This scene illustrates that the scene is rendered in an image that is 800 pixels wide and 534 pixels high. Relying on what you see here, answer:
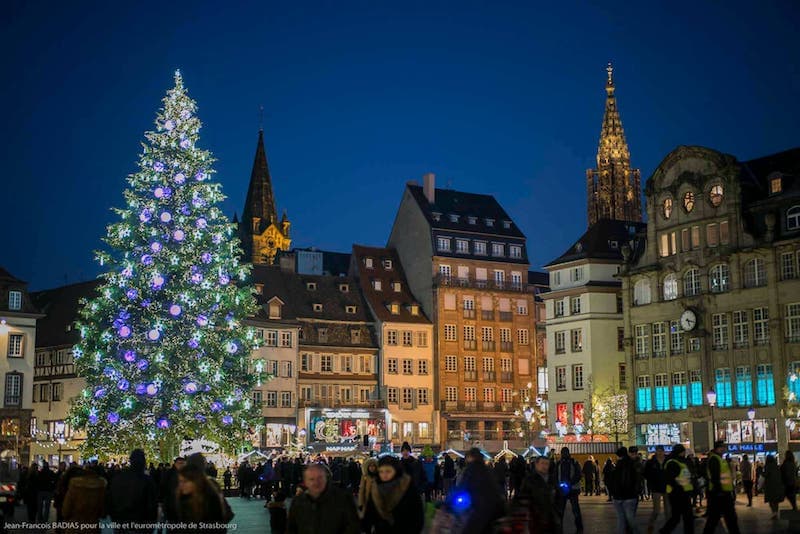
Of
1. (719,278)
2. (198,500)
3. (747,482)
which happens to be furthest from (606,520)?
(719,278)

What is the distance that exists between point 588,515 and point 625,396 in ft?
136

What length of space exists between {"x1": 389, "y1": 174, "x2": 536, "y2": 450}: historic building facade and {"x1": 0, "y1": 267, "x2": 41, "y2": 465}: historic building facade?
96.5ft

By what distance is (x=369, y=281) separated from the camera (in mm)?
90125

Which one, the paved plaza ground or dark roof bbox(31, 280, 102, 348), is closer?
the paved plaza ground

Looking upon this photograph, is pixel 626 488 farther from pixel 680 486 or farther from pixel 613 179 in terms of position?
pixel 613 179

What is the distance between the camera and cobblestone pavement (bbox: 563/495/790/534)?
24688 mm

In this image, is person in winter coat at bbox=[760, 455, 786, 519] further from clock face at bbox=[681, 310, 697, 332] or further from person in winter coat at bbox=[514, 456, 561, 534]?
clock face at bbox=[681, 310, 697, 332]

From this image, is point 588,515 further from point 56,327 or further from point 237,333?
point 56,327

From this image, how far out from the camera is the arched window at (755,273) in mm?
60500

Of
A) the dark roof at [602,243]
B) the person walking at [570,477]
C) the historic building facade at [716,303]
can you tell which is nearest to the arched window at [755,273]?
the historic building facade at [716,303]

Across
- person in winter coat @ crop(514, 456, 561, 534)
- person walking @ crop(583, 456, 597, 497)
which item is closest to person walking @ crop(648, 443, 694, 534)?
person in winter coat @ crop(514, 456, 561, 534)

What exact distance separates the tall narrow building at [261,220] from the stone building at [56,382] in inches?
2214

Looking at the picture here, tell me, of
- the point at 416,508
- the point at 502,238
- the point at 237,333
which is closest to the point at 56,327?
the point at 502,238

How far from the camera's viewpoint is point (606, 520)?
95.2 feet
